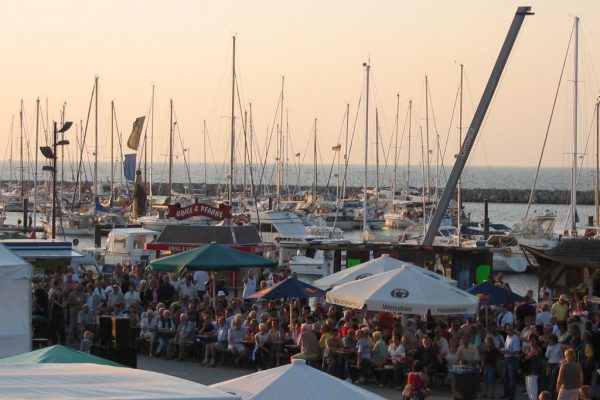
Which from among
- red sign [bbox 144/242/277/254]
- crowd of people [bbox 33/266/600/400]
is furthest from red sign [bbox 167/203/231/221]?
crowd of people [bbox 33/266/600/400]

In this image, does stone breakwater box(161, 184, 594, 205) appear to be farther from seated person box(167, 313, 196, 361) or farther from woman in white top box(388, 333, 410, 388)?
woman in white top box(388, 333, 410, 388)

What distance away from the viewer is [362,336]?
20.5 m

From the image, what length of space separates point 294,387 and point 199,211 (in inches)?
1051

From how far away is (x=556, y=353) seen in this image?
19062mm

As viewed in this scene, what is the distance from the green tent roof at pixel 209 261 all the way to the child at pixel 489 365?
7.23m

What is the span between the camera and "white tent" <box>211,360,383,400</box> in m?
12.6

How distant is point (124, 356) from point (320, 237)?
49114 millimetres

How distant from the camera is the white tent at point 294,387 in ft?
41.2

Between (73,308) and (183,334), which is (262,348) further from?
(73,308)

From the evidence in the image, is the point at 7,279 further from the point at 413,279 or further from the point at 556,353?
the point at 556,353

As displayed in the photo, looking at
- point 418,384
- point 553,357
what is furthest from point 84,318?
point 553,357

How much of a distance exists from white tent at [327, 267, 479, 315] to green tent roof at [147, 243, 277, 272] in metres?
4.75

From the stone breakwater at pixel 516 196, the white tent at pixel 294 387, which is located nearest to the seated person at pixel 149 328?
the white tent at pixel 294 387

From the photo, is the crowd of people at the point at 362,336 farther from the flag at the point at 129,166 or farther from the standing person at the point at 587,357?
the flag at the point at 129,166
